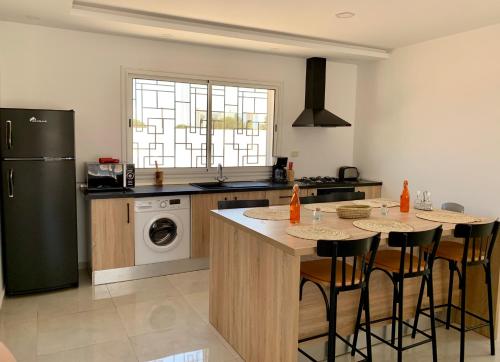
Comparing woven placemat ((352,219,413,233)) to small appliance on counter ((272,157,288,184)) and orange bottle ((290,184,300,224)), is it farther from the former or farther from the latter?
small appliance on counter ((272,157,288,184))

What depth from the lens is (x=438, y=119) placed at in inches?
187

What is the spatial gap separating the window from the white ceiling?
61cm

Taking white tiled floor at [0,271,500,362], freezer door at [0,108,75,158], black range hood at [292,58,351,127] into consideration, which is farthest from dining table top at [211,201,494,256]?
black range hood at [292,58,351,127]

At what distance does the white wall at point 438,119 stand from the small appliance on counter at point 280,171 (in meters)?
1.30

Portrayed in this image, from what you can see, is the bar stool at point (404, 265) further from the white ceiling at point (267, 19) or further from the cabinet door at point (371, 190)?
the cabinet door at point (371, 190)

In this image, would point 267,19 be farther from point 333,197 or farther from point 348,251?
point 348,251

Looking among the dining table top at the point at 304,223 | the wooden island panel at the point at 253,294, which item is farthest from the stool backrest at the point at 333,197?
the wooden island panel at the point at 253,294

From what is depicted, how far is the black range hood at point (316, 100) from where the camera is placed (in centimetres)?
541

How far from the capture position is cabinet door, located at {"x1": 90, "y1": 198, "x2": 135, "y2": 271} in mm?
3994

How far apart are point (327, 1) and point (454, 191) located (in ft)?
8.41

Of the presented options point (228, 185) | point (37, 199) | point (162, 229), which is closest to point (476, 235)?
point (228, 185)

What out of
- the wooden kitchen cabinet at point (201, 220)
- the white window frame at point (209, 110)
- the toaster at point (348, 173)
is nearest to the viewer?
the wooden kitchen cabinet at point (201, 220)

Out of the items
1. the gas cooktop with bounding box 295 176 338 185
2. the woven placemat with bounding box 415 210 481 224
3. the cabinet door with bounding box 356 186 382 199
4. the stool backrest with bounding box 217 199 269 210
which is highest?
the gas cooktop with bounding box 295 176 338 185

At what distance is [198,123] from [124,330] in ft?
8.65
